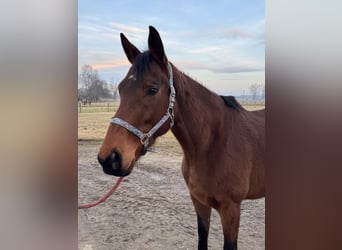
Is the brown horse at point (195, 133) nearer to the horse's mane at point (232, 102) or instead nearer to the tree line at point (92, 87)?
the horse's mane at point (232, 102)

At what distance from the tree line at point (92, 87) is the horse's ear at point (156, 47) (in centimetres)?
21

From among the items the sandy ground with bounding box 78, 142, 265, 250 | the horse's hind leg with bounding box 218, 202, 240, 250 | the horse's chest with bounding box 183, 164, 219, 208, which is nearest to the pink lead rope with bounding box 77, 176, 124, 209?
the sandy ground with bounding box 78, 142, 265, 250

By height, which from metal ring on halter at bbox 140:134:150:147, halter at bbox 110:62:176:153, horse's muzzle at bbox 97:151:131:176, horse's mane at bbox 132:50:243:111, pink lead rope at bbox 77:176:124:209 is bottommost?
pink lead rope at bbox 77:176:124:209

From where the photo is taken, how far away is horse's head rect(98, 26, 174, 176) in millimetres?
1149

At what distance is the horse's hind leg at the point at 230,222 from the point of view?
1.29m

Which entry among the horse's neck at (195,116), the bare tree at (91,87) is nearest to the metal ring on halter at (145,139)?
the horse's neck at (195,116)

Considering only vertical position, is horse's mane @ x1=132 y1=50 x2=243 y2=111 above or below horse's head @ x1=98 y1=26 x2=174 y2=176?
above

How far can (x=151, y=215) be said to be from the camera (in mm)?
1352

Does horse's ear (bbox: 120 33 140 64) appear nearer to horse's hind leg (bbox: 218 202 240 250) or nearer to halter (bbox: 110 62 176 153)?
halter (bbox: 110 62 176 153)

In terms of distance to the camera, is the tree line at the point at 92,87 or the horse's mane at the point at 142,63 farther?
the tree line at the point at 92,87

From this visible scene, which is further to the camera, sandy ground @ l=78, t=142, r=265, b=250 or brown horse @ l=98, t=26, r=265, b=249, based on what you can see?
sandy ground @ l=78, t=142, r=265, b=250

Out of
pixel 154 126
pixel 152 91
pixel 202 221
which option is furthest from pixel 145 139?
pixel 202 221

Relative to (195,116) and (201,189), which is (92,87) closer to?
(195,116)

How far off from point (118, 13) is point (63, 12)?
0.21 meters
